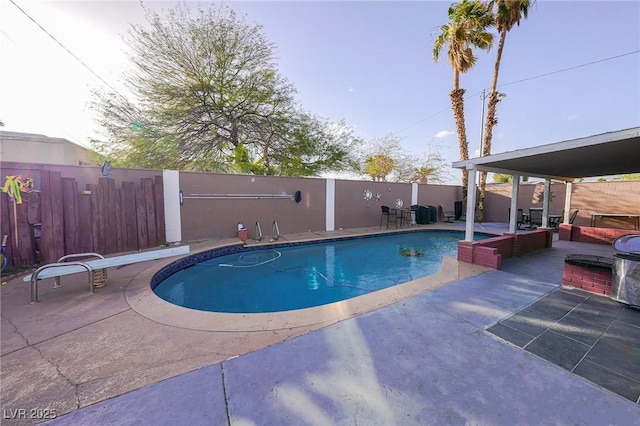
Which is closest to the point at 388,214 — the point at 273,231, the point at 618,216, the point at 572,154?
the point at 273,231

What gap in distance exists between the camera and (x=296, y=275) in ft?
17.2

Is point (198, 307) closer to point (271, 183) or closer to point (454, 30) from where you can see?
point (271, 183)

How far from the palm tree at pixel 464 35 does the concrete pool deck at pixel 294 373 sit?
10.4 m

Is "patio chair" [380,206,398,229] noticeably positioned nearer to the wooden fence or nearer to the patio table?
the patio table

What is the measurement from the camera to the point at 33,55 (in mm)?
5793

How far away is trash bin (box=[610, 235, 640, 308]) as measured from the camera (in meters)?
2.58

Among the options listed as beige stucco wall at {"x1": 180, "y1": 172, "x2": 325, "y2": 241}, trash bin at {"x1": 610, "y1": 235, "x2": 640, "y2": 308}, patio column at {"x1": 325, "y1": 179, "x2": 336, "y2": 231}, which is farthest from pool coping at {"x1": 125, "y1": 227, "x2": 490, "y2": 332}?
patio column at {"x1": 325, "y1": 179, "x2": 336, "y2": 231}

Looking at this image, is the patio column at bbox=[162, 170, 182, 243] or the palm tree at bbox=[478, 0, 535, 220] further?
the palm tree at bbox=[478, 0, 535, 220]

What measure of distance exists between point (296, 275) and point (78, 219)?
4.42 metres

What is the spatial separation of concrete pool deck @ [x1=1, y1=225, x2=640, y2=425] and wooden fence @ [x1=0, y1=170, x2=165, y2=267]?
2.14 metres

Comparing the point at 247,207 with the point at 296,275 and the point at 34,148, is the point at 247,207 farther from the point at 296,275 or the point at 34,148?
the point at 34,148

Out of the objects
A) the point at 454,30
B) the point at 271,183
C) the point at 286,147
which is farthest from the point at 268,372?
the point at 454,30

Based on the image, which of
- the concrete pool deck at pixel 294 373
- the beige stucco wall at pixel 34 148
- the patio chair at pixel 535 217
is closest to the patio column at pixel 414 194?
the patio chair at pixel 535 217

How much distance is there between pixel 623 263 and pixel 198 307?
5614 millimetres
